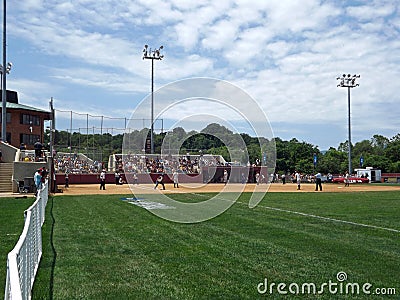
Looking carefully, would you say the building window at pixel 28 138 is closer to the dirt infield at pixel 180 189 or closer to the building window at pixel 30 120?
the building window at pixel 30 120

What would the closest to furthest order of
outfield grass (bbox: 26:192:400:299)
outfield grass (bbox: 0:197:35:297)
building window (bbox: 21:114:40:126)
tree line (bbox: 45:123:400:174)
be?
Result: outfield grass (bbox: 26:192:400:299) < outfield grass (bbox: 0:197:35:297) < tree line (bbox: 45:123:400:174) < building window (bbox: 21:114:40:126)

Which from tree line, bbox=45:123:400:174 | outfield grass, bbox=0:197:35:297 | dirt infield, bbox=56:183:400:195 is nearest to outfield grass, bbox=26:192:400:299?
outfield grass, bbox=0:197:35:297

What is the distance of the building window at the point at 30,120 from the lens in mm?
68188

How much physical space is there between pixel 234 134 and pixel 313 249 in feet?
20.8

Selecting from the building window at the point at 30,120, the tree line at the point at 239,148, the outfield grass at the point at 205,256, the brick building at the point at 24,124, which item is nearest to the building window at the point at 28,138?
the brick building at the point at 24,124

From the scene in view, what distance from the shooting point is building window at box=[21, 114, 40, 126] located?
68188 mm

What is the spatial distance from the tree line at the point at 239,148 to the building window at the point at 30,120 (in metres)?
10.6

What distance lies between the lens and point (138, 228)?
611 inches

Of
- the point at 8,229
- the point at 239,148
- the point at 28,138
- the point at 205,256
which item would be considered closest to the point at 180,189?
the point at 239,148

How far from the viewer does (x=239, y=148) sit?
2125cm

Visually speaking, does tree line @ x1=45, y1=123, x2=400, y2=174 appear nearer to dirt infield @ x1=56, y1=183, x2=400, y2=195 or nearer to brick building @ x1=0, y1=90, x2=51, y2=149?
dirt infield @ x1=56, y1=183, x2=400, y2=195

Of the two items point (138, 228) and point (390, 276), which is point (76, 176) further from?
point (390, 276)

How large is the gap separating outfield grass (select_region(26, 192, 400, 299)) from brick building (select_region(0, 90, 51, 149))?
5212cm

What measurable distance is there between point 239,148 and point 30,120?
5410 cm
